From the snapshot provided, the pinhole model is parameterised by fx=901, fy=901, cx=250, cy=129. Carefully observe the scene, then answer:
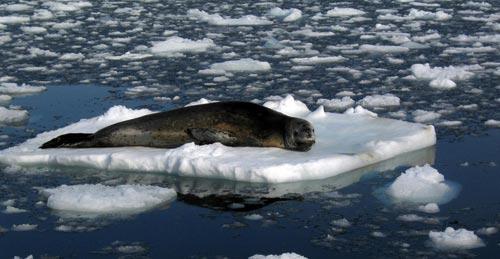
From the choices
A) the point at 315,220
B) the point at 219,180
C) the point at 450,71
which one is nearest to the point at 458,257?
the point at 315,220

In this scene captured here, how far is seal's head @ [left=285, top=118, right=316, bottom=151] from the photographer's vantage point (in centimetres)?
572

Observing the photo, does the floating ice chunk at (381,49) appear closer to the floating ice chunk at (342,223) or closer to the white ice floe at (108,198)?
the white ice floe at (108,198)

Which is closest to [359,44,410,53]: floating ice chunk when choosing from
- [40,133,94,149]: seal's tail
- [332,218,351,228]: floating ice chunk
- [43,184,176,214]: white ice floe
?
[40,133,94,149]: seal's tail

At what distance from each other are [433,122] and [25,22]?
7703mm

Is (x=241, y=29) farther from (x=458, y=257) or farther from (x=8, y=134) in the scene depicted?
(x=458, y=257)

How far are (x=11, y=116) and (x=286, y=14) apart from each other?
6.18 metres

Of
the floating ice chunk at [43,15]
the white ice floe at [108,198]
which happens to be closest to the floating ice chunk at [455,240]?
the white ice floe at [108,198]

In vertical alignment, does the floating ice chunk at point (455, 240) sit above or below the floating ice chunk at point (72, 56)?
below

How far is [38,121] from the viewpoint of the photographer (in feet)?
23.4

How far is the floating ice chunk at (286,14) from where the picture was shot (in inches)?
483

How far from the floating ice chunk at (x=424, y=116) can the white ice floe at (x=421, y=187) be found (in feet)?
5.21

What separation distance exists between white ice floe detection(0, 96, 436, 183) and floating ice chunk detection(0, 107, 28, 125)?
0.80m

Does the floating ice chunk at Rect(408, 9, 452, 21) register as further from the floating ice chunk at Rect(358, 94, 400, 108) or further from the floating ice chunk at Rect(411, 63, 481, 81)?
the floating ice chunk at Rect(358, 94, 400, 108)

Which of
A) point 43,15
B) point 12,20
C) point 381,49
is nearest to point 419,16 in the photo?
point 381,49
